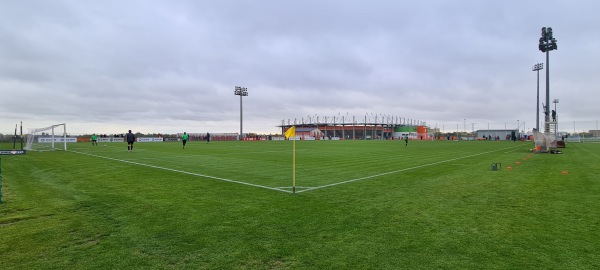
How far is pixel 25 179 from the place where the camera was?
36.6 feet

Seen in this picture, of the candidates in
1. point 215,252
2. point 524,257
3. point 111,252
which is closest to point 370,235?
point 524,257

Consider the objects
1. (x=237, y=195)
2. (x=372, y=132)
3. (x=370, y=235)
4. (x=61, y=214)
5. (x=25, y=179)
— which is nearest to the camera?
(x=370, y=235)

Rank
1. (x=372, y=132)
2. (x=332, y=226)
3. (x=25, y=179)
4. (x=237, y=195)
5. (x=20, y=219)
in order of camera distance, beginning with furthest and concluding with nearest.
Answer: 1. (x=372, y=132)
2. (x=25, y=179)
3. (x=237, y=195)
4. (x=20, y=219)
5. (x=332, y=226)

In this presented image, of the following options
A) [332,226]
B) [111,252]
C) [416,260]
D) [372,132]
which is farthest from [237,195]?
[372,132]

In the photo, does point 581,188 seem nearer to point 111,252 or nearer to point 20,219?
point 111,252

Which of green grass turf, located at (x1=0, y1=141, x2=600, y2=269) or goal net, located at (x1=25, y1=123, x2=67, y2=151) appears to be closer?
green grass turf, located at (x1=0, y1=141, x2=600, y2=269)

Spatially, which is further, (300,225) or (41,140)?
(41,140)

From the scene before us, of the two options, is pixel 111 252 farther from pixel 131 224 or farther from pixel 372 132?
pixel 372 132

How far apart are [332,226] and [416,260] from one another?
176cm

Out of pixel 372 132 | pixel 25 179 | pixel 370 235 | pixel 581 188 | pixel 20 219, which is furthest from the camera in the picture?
pixel 372 132

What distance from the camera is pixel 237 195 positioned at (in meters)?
8.28

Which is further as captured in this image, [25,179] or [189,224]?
[25,179]

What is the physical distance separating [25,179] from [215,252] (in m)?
11.0

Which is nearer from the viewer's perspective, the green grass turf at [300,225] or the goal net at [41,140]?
the green grass turf at [300,225]
